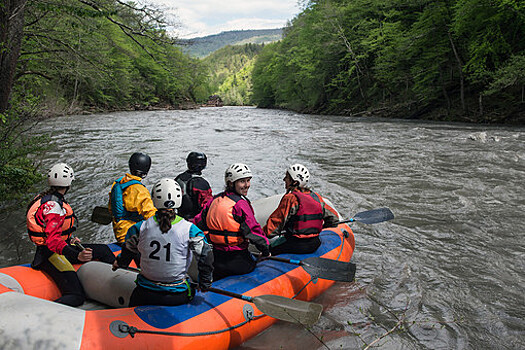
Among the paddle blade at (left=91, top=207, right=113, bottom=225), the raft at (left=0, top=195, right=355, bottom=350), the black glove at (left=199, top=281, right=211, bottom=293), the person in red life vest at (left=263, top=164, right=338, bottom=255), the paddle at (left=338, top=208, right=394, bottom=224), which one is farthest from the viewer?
the paddle at (left=338, top=208, right=394, bottom=224)

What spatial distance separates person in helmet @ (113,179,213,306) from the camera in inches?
114

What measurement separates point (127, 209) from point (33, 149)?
11.6 ft

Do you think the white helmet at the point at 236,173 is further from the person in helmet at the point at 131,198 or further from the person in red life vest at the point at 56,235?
the person in red life vest at the point at 56,235

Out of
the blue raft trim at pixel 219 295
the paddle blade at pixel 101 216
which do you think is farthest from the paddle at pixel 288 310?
the paddle blade at pixel 101 216

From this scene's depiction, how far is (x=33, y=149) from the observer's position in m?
6.60

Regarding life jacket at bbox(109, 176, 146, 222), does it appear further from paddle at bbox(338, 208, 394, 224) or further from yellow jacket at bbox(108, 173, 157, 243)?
paddle at bbox(338, 208, 394, 224)

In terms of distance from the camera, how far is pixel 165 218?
2869mm

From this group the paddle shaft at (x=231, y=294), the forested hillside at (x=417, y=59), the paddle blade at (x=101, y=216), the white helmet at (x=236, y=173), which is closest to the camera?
the paddle shaft at (x=231, y=294)

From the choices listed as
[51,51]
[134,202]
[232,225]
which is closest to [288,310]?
[232,225]

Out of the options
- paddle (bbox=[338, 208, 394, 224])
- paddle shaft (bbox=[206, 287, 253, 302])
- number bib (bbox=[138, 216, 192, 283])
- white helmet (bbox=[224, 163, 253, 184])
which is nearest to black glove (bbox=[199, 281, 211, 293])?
paddle shaft (bbox=[206, 287, 253, 302])

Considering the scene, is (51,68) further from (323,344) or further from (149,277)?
(323,344)

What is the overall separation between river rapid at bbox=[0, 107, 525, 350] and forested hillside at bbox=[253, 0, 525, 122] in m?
3.40

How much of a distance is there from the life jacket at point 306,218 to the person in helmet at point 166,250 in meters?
1.64

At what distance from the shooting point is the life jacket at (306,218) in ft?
14.6
